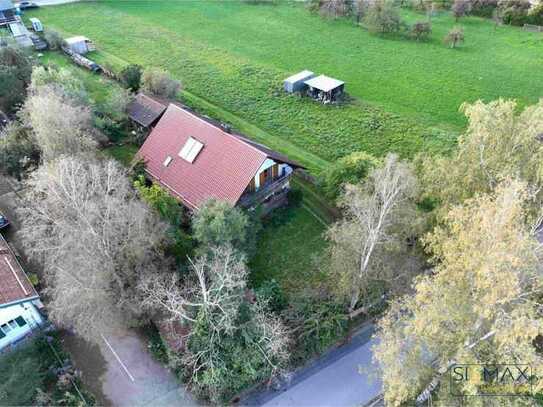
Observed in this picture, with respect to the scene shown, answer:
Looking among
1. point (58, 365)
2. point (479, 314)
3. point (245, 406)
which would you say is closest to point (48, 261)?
point (58, 365)

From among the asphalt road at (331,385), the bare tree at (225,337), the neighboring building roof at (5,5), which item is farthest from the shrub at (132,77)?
A: the asphalt road at (331,385)

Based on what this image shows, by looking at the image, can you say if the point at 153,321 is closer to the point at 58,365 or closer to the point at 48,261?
the point at 58,365

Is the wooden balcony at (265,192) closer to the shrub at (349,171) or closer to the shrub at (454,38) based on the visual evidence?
the shrub at (349,171)

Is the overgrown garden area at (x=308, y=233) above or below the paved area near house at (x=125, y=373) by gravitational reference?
above

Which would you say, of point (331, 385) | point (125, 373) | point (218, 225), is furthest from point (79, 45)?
point (331, 385)

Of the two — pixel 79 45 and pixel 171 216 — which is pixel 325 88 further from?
pixel 79 45

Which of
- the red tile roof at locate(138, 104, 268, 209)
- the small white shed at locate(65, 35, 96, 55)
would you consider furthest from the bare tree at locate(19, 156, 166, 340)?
the small white shed at locate(65, 35, 96, 55)

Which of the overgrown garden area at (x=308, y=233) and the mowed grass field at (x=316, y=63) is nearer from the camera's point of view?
the overgrown garden area at (x=308, y=233)
